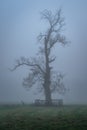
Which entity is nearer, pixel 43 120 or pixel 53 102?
pixel 43 120

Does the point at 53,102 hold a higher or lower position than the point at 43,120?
higher

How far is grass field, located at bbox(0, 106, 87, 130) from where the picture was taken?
394cm

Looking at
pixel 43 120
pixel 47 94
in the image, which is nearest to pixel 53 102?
Result: pixel 47 94

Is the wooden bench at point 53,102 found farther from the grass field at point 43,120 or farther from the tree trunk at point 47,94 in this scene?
the grass field at point 43,120

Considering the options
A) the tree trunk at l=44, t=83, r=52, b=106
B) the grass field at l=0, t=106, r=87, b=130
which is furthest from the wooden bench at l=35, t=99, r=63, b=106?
the grass field at l=0, t=106, r=87, b=130

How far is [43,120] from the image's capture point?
13.2 feet

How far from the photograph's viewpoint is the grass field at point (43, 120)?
3.94m

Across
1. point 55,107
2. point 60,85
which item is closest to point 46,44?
point 60,85

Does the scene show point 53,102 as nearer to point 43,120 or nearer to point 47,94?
point 47,94

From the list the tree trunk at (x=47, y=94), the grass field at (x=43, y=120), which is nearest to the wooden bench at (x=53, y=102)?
the tree trunk at (x=47, y=94)

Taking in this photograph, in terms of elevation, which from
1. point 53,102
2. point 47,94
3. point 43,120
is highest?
point 47,94

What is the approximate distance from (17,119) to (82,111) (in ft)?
3.07

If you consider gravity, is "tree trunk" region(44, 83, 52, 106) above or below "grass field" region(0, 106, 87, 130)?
above

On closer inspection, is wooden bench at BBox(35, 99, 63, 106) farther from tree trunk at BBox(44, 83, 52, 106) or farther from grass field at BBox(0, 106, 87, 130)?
grass field at BBox(0, 106, 87, 130)
